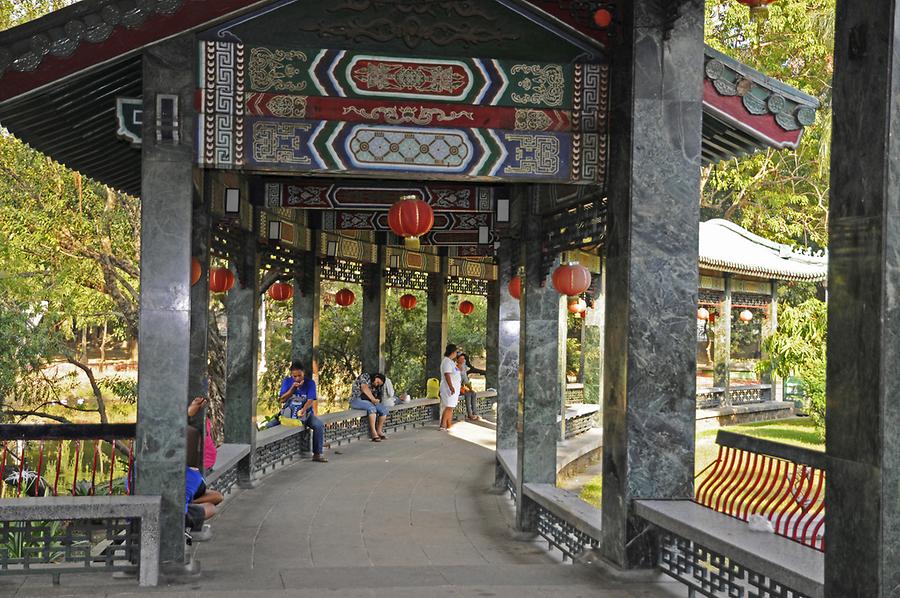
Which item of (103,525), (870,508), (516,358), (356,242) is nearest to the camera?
(870,508)

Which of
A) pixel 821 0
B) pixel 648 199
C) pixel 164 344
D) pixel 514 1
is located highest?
pixel 821 0

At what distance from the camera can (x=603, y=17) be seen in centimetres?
646

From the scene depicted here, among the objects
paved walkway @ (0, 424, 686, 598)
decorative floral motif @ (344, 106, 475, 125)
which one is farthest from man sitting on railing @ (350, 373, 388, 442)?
decorative floral motif @ (344, 106, 475, 125)

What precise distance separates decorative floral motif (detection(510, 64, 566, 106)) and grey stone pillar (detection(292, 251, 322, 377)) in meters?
7.23

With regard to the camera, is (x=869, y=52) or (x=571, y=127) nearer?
(x=869, y=52)

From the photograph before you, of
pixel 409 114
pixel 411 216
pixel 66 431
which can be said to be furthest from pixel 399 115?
pixel 66 431

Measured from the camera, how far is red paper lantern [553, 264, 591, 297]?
28.0 feet

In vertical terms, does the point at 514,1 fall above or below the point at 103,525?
above

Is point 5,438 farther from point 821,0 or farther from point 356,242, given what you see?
point 821,0

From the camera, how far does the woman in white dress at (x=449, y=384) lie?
1614cm

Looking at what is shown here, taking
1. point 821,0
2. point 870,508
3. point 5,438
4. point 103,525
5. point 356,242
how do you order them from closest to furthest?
point 870,508, point 103,525, point 5,438, point 356,242, point 821,0

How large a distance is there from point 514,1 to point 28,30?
122 inches

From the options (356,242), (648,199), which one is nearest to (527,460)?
(648,199)

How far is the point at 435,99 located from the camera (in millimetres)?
6547
